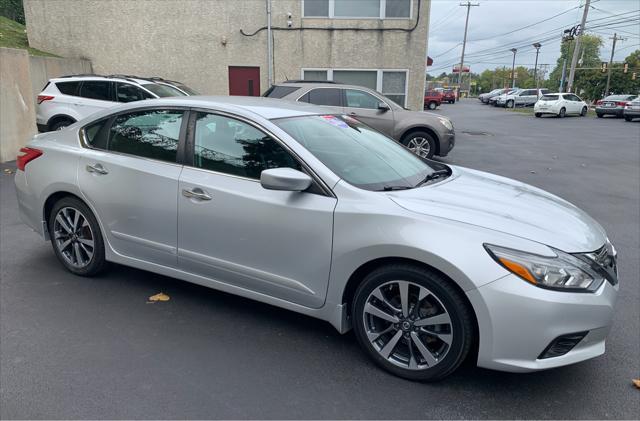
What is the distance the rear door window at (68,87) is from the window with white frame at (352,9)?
7428 mm

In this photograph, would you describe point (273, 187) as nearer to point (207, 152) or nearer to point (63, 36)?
point (207, 152)

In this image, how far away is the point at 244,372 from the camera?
2965mm

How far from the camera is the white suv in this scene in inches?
423

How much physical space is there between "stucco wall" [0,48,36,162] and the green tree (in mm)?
38267

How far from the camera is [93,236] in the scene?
406 cm

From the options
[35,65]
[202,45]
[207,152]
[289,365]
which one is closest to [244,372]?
[289,365]

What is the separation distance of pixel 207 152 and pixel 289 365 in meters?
1.61

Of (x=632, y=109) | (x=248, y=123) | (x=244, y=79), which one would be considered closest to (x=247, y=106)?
(x=248, y=123)

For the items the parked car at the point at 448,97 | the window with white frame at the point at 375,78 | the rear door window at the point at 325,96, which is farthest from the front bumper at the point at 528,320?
the parked car at the point at 448,97

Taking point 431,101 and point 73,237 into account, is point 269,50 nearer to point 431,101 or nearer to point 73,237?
point 73,237

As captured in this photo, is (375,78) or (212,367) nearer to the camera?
(212,367)

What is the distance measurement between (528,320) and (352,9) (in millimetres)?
14492

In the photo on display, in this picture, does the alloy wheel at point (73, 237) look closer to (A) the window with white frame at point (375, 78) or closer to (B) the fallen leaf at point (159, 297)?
(B) the fallen leaf at point (159, 297)

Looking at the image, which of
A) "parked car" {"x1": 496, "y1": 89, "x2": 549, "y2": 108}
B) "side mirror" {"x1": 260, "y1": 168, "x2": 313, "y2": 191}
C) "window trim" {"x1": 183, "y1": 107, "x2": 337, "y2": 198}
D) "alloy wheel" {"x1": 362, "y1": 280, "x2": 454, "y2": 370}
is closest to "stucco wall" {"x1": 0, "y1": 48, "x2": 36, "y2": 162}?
"window trim" {"x1": 183, "y1": 107, "x2": 337, "y2": 198}
